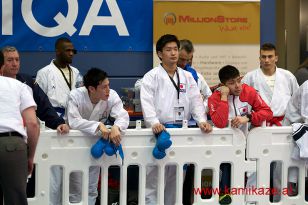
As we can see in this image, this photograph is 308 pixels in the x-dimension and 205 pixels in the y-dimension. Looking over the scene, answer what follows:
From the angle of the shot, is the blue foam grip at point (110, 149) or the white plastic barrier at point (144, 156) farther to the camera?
the white plastic barrier at point (144, 156)

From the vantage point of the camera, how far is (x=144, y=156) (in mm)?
4918

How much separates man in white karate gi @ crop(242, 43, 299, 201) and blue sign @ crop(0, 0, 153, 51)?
1820 mm

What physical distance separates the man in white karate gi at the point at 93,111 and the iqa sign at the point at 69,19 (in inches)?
90.5

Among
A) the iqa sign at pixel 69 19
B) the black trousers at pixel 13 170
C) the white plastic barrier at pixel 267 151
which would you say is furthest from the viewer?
the iqa sign at pixel 69 19

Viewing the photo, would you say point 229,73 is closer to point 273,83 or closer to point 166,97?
point 166,97

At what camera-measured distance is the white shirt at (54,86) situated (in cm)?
628

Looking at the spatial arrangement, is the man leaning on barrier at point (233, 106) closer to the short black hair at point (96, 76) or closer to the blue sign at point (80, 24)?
the short black hair at point (96, 76)

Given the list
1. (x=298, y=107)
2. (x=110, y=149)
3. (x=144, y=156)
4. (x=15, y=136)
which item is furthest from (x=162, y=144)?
(x=298, y=107)

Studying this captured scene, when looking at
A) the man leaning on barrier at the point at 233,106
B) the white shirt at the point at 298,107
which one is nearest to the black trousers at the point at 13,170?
the man leaning on barrier at the point at 233,106

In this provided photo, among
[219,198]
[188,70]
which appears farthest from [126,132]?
[188,70]

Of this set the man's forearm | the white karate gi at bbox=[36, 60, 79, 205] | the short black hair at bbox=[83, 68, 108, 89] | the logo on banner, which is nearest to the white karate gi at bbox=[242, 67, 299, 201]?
the logo on banner

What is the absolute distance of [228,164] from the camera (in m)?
5.46

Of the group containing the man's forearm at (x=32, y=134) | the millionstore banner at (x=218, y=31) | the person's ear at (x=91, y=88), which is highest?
the millionstore banner at (x=218, y=31)

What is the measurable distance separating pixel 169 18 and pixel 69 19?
1.29m
